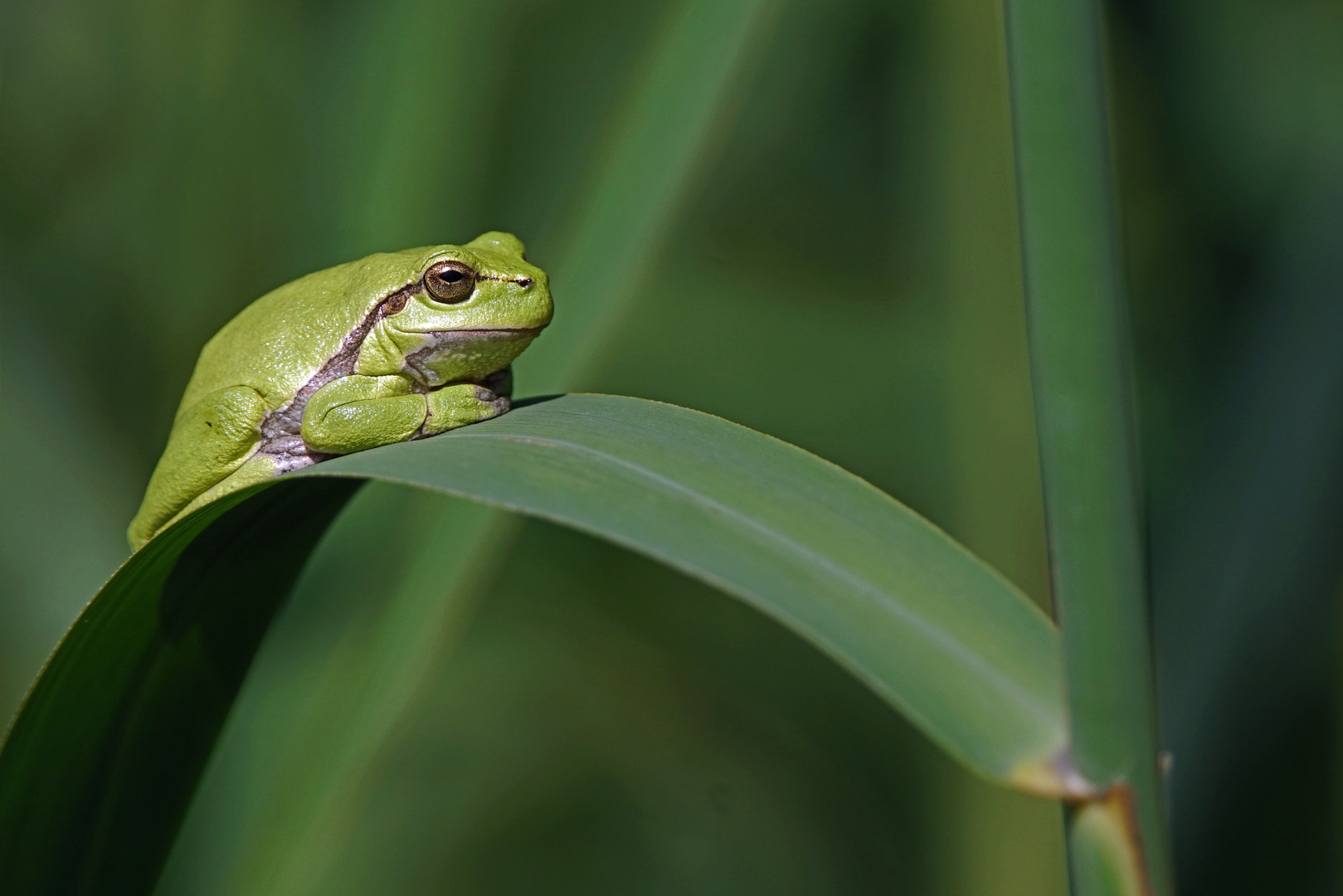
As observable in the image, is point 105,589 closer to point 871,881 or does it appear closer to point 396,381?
point 396,381

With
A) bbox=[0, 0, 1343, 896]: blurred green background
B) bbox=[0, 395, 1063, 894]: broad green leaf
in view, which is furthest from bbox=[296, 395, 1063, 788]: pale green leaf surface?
bbox=[0, 0, 1343, 896]: blurred green background

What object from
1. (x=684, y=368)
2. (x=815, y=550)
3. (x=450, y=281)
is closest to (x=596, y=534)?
(x=815, y=550)

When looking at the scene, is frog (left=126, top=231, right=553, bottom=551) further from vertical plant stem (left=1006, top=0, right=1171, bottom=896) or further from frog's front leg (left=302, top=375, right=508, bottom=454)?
vertical plant stem (left=1006, top=0, right=1171, bottom=896)

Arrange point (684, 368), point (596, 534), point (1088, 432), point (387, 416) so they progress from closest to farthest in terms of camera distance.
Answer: point (1088, 432)
point (596, 534)
point (387, 416)
point (684, 368)

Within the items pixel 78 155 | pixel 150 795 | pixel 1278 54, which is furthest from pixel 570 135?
pixel 1278 54

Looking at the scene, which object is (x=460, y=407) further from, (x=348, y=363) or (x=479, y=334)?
(x=348, y=363)

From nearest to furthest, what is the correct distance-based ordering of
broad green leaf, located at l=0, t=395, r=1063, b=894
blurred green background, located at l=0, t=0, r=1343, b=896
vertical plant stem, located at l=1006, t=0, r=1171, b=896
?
vertical plant stem, located at l=1006, t=0, r=1171, b=896 → broad green leaf, located at l=0, t=395, r=1063, b=894 → blurred green background, located at l=0, t=0, r=1343, b=896
